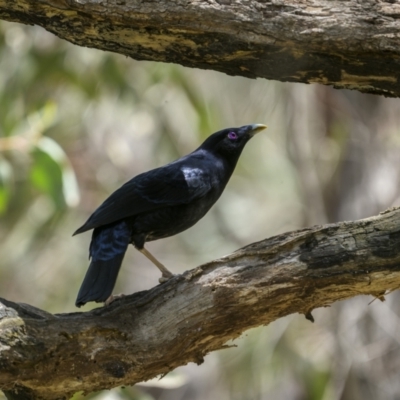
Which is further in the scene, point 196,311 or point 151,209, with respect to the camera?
point 151,209

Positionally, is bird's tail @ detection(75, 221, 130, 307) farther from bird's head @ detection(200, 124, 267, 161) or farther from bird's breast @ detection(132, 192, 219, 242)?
bird's head @ detection(200, 124, 267, 161)

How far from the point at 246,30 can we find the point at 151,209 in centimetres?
144

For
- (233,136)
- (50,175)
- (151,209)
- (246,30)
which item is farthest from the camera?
(50,175)

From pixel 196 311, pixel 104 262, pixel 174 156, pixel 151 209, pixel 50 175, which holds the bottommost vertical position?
pixel 196 311

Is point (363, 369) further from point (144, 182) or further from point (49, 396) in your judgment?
point (49, 396)

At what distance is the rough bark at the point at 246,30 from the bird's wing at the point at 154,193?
3.71 feet

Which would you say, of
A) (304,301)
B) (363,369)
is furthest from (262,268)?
(363,369)

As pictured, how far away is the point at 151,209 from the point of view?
446cm

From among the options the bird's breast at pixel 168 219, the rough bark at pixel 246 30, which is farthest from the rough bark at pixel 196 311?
the bird's breast at pixel 168 219

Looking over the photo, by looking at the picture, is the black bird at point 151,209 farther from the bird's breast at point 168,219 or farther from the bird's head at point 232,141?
the bird's head at point 232,141

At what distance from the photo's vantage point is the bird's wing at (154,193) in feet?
14.2

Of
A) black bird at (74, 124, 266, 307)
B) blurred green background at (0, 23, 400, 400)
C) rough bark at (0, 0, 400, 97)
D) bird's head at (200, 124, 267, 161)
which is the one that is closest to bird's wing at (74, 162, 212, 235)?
black bird at (74, 124, 266, 307)

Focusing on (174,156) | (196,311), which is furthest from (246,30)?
(174,156)

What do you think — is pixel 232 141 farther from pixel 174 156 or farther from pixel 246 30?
pixel 174 156
